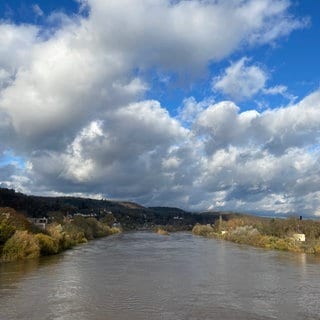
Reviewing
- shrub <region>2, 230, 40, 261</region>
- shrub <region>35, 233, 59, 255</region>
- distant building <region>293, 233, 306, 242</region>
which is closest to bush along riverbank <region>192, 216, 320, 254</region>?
distant building <region>293, 233, 306, 242</region>

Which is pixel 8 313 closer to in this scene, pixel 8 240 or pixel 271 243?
pixel 8 240

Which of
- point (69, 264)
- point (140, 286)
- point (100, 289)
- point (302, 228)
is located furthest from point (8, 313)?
point (302, 228)

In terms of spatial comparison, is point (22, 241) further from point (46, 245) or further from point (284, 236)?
point (284, 236)

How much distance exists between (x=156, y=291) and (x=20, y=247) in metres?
25.3

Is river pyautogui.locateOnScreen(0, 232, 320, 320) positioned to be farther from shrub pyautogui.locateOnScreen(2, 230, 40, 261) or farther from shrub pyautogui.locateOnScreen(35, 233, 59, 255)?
shrub pyautogui.locateOnScreen(35, 233, 59, 255)

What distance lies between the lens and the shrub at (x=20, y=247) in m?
49.9

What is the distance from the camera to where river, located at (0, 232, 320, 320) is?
24.2 meters

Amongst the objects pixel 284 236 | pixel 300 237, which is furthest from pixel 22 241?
pixel 284 236

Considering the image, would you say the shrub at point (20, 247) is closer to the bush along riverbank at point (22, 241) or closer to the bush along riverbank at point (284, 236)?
the bush along riverbank at point (22, 241)

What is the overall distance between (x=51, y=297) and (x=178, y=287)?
9.02 meters

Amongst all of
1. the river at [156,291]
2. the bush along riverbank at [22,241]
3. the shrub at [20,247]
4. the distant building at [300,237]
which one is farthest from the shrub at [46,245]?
the distant building at [300,237]

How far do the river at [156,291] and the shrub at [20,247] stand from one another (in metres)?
2.90

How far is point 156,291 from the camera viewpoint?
1214 inches

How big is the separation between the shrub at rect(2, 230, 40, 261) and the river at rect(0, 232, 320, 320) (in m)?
2.90
